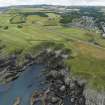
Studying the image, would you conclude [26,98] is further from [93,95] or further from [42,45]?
[42,45]

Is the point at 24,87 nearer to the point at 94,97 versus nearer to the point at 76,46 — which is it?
the point at 94,97

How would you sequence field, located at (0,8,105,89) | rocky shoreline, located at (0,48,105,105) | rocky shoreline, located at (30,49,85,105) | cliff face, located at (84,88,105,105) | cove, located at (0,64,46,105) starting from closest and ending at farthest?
cliff face, located at (84,88,105,105) → rocky shoreline, located at (0,48,105,105) → rocky shoreline, located at (30,49,85,105) → cove, located at (0,64,46,105) → field, located at (0,8,105,89)

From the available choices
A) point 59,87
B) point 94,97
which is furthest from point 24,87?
point 94,97

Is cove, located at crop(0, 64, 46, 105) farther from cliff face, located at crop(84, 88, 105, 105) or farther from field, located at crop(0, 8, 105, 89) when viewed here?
cliff face, located at crop(84, 88, 105, 105)

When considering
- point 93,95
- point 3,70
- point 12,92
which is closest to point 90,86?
point 93,95

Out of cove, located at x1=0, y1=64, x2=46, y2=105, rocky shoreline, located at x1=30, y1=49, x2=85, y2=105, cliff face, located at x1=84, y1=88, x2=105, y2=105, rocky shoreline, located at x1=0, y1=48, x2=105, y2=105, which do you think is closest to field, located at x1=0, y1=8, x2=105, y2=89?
cliff face, located at x1=84, y1=88, x2=105, y2=105
